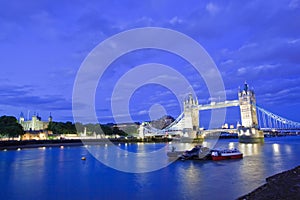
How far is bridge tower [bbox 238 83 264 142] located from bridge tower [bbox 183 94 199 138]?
16.8 meters

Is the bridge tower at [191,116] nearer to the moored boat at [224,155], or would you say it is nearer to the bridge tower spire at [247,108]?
the bridge tower spire at [247,108]

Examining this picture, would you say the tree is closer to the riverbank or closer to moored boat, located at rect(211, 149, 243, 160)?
moored boat, located at rect(211, 149, 243, 160)

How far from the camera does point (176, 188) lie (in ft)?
50.1

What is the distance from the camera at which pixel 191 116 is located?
353 ft

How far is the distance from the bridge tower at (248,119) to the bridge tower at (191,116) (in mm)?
16829

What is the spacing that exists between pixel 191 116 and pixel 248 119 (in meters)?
24.2

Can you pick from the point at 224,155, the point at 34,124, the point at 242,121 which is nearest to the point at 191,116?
the point at 242,121

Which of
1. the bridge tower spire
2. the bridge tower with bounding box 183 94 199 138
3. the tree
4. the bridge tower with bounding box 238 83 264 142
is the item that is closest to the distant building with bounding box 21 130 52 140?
the tree

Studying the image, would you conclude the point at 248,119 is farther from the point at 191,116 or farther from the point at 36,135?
the point at 36,135

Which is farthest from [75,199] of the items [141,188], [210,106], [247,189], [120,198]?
[210,106]

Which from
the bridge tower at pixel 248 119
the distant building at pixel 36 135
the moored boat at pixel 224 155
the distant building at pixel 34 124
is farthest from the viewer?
the distant building at pixel 34 124

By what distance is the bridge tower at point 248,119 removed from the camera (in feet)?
260

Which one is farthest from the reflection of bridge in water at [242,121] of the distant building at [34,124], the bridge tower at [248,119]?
the distant building at [34,124]

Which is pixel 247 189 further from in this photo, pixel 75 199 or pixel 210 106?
pixel 210 106
